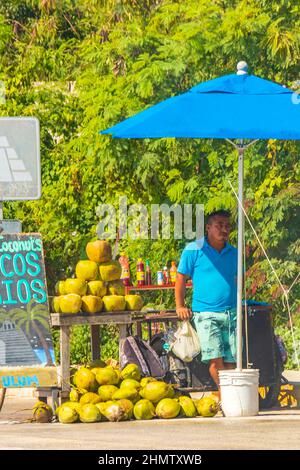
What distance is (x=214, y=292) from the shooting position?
38.0 feet

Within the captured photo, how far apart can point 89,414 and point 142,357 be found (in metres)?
1.09

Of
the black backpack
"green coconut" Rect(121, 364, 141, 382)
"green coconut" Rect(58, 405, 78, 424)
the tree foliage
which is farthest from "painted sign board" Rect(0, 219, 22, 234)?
the tree foliage

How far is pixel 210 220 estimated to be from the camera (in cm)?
1166

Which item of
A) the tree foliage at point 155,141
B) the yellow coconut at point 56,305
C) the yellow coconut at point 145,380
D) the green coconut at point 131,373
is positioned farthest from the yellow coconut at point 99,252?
the tree foliage at point 155,141

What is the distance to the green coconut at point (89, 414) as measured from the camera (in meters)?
10.6

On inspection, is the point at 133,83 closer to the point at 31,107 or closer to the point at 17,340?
the point at 31,107

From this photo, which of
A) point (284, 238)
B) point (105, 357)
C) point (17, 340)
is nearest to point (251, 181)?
point (284, 238)

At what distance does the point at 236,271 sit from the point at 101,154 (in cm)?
511

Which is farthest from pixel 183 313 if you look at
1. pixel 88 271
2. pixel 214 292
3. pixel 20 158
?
pixel 20 158

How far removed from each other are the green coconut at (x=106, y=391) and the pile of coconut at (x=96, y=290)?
0.72m

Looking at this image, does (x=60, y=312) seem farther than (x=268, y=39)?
No

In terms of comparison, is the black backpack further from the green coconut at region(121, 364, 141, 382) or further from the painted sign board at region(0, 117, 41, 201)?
the painted sign board at region(0, 117, 41, 201)

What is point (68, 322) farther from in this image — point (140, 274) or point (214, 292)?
point (140, 274)

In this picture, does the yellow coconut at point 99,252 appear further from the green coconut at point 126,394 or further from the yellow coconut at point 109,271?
the green coconut at point 126,394
